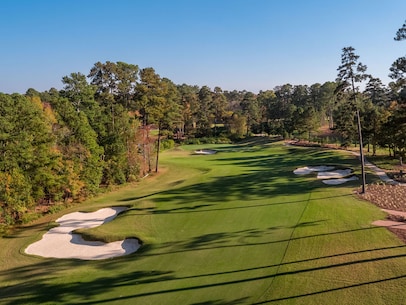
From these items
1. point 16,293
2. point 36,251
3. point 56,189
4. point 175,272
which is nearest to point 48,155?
point 56,189

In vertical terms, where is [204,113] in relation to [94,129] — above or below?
above

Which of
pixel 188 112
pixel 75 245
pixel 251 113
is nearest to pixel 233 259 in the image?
pixel 75 245

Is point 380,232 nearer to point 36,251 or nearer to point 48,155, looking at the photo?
point 36,251

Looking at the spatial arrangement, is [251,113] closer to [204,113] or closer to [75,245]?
[204,113]

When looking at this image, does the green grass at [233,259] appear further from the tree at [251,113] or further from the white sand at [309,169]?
A: the tree at [251,113]

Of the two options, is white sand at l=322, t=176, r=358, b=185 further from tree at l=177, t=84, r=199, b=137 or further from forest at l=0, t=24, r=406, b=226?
tree at l=177, t=84, r=199, b=137

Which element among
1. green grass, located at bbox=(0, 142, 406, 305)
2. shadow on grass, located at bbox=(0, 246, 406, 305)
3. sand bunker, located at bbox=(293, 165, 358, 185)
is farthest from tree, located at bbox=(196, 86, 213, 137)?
shadow on grass, located at bbox=(0, 246, 406, 305)
